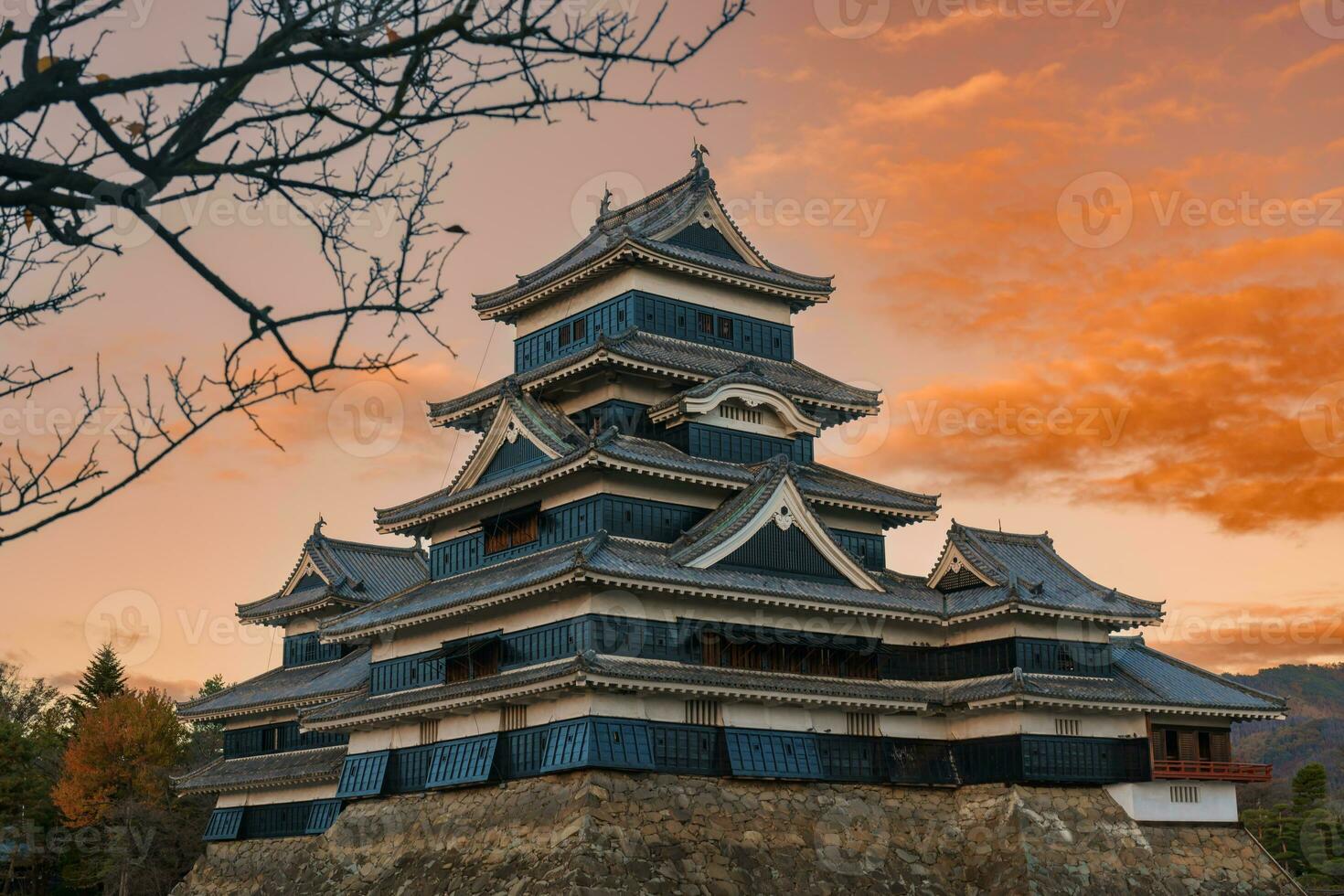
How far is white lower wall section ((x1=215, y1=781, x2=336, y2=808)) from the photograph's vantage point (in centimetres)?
5381

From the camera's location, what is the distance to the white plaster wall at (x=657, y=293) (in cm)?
5003

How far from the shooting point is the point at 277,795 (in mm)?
56188

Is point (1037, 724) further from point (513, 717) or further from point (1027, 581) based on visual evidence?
point (513, 717)

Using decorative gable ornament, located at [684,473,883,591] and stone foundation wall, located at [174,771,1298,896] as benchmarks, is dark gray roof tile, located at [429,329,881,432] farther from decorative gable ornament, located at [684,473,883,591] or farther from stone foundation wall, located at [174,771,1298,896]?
stone foundation wall, located at [174,771,1298,896]

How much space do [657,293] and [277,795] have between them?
1000 inches

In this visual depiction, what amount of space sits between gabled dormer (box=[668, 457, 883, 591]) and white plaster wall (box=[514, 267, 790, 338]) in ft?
26.9

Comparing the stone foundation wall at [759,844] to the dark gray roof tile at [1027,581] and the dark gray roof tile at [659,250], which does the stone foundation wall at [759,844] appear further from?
the dark gray roof tile at [659,250]

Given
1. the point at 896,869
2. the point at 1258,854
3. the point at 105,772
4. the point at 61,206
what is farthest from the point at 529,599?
the point at 105,772

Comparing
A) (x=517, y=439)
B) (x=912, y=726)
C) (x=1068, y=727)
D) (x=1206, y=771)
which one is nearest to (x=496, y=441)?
(x=517, y=439)

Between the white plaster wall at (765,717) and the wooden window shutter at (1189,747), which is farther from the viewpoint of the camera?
the wooden window shutter at (1189,747)

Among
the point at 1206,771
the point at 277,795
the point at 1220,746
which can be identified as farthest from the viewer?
the point at 277,795

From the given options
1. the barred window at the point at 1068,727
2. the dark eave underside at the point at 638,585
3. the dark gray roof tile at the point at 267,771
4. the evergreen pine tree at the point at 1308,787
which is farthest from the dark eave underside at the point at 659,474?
the evergreen pine tree at the point at 1308,787

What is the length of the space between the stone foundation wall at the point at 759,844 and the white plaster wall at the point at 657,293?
712 inches

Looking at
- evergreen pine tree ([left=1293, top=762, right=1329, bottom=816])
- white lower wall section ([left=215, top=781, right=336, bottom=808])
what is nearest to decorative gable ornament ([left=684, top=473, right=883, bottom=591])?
white lower wall section ([left=215, top=781, right=336, bottom=808])
